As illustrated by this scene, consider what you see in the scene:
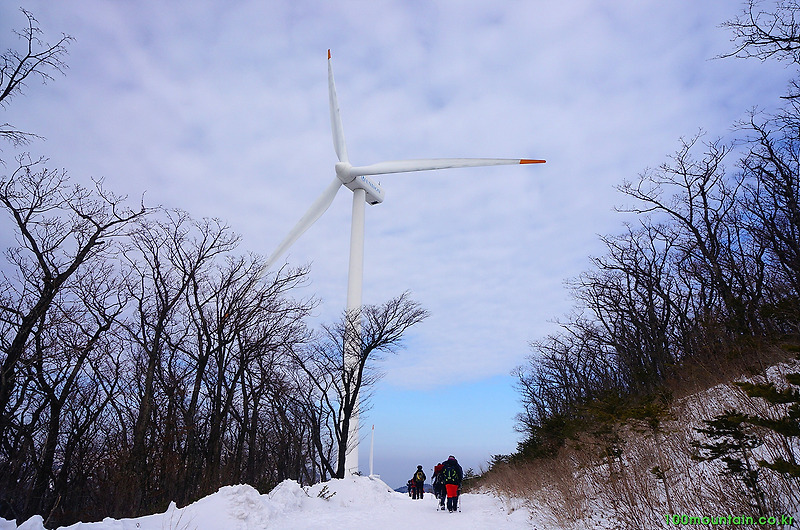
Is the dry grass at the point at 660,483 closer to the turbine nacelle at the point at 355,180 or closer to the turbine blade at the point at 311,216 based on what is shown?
the turbine blade at the point at 311,216

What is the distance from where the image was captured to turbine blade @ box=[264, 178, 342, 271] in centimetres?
2392

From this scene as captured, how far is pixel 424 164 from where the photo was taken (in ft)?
85.7

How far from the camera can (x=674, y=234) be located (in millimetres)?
23266

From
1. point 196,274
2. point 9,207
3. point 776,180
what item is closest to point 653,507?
point 9,207

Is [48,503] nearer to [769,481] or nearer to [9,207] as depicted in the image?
[9,207]

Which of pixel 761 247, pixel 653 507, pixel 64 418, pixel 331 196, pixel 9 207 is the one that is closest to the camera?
pixel 653 507

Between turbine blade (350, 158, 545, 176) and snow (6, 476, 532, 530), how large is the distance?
54.3 ft

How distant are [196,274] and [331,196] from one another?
34.2ft

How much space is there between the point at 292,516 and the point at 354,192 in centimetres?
2112

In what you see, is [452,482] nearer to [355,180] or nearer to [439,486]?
[439,486]

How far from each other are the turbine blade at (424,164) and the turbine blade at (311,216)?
1.61 meters

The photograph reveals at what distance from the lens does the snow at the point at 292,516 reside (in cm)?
743

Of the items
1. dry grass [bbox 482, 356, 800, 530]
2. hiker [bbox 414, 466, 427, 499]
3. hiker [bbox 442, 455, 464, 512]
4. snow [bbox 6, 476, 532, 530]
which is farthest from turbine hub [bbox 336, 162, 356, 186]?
dry grass [bbox 482, 356, 800, 530]

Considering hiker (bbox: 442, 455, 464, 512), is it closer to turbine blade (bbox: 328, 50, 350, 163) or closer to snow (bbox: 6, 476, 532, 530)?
snow (bbox: 6, 476, 532, 530)
